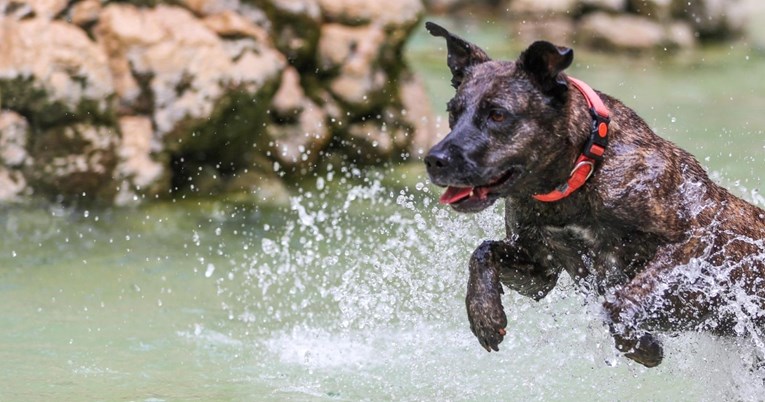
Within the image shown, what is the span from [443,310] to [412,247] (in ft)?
3.60

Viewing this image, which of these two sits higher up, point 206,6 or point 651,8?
point 651,8

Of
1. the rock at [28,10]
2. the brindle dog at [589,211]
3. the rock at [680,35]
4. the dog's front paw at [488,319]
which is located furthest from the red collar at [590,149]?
the rock at [680,35]

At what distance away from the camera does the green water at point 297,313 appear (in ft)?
19.3

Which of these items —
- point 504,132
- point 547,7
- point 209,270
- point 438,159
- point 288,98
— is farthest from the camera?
point 547,7

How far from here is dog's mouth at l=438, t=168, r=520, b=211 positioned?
185 inches

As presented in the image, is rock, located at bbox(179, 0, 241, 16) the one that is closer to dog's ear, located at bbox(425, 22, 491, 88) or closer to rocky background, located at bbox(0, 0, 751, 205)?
rocky background, located at bbox(0, 0, 751, 205)

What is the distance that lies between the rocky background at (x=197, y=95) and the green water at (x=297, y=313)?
0.22 m

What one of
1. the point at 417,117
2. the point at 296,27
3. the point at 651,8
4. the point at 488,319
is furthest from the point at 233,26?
the point at 651,8

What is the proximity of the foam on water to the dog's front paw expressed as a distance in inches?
17.0

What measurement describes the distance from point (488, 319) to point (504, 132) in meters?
0.80

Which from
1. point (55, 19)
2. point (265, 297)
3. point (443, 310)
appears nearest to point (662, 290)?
point (443, 310)

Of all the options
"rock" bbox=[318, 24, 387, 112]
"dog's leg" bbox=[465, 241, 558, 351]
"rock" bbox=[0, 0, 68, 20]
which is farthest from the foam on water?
"rock" bbox=[0, 0, 68, 20]

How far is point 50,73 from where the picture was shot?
27.9 feet

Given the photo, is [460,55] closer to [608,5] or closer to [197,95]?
[197,95]
